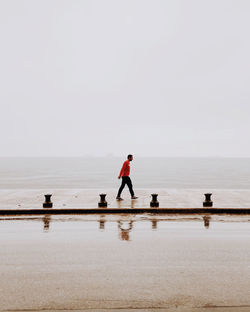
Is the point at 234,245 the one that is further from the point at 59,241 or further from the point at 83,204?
the point at 83,204

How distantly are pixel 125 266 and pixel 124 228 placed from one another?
313 centimetres

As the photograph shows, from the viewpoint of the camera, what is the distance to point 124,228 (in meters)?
8.56

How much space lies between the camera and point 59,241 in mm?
7184

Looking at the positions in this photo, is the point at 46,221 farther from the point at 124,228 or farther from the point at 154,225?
the point at 154,225

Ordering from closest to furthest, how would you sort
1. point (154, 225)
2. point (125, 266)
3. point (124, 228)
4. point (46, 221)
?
point (125, 266)
point (124, 228)
point (154, 225)
point (46, 221)

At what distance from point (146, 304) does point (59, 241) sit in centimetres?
365

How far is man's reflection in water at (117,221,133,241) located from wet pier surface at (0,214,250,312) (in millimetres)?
26

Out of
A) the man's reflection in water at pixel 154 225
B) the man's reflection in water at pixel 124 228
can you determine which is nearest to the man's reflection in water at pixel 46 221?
the man's reflection in water at pixel 124 228

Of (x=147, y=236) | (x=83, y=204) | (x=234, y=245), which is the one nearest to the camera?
(x=234, y=245)

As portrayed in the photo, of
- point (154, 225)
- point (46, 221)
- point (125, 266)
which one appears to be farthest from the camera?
point (46, 221)

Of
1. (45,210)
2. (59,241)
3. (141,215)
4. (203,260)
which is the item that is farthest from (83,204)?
(203,260)

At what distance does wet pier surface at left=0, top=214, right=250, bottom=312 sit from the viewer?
4.14 m

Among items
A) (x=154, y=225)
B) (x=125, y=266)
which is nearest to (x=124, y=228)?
(x=154, y=225)

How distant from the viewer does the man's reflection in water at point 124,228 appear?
24.6 feet
